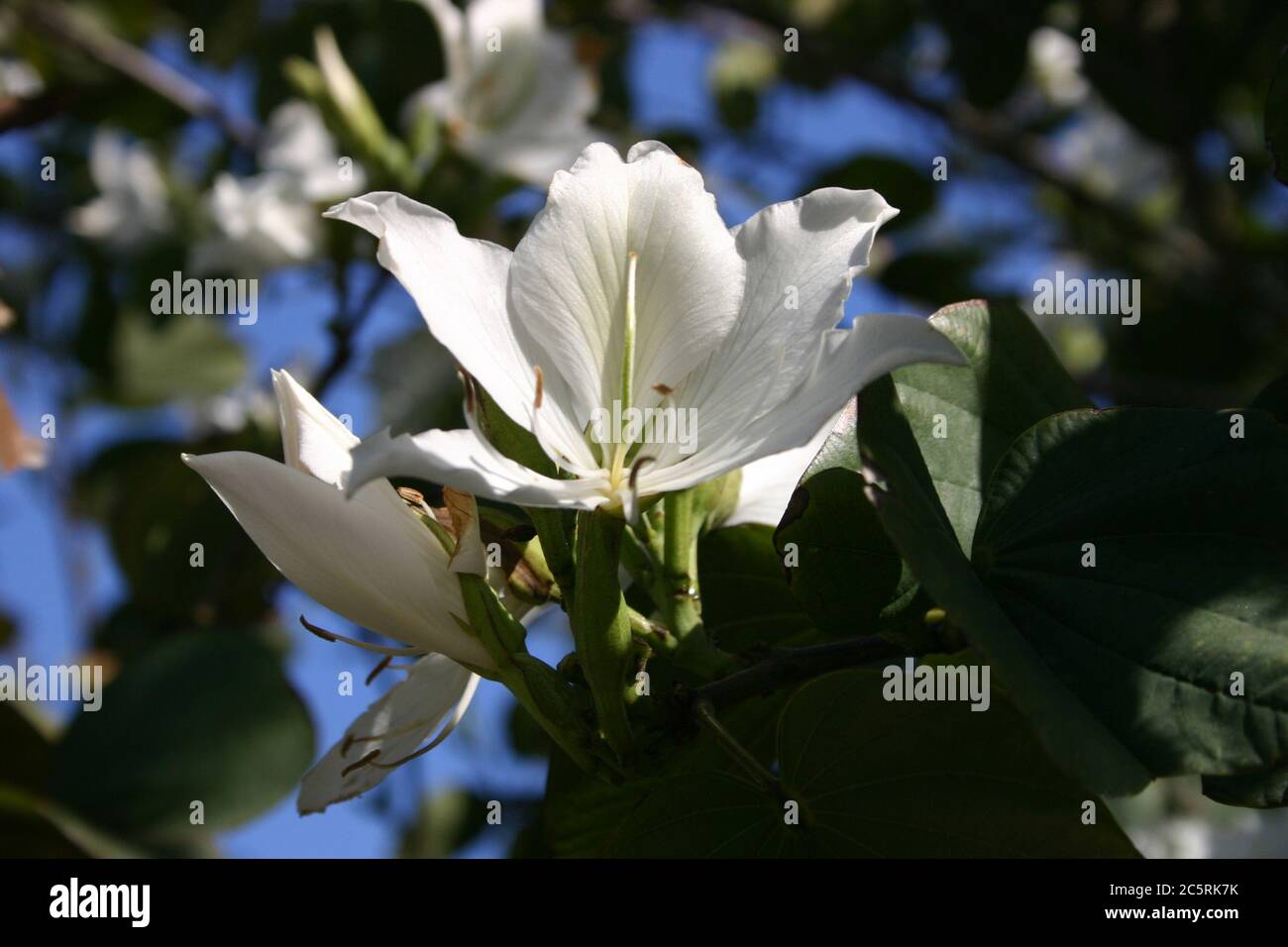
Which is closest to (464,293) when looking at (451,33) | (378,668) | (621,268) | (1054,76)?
(621,268)

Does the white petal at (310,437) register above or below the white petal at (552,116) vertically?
below

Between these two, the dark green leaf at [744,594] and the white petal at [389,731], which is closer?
the white petal at [389,731]

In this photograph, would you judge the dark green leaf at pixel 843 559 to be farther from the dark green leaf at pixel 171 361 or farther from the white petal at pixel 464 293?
the dark green leaf at pixel 171 361

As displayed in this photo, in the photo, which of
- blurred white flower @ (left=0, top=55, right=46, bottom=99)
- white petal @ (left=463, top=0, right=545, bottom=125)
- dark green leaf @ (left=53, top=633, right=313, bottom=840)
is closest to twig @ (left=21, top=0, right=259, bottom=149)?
blurred white flower @ (left=0, top=55, right=46, bottom=99)

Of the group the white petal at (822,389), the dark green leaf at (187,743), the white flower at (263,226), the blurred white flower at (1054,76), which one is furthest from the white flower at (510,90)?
the blurred white flower at (1054,76)

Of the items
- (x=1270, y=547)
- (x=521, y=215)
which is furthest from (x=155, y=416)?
(x=1270, y=547)

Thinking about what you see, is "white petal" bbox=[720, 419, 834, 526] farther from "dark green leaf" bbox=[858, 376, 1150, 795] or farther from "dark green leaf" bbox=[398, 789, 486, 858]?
"dark green leaf" bbox=[398, 789, 486, 858]

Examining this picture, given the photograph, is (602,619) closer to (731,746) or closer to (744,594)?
(731,746)
